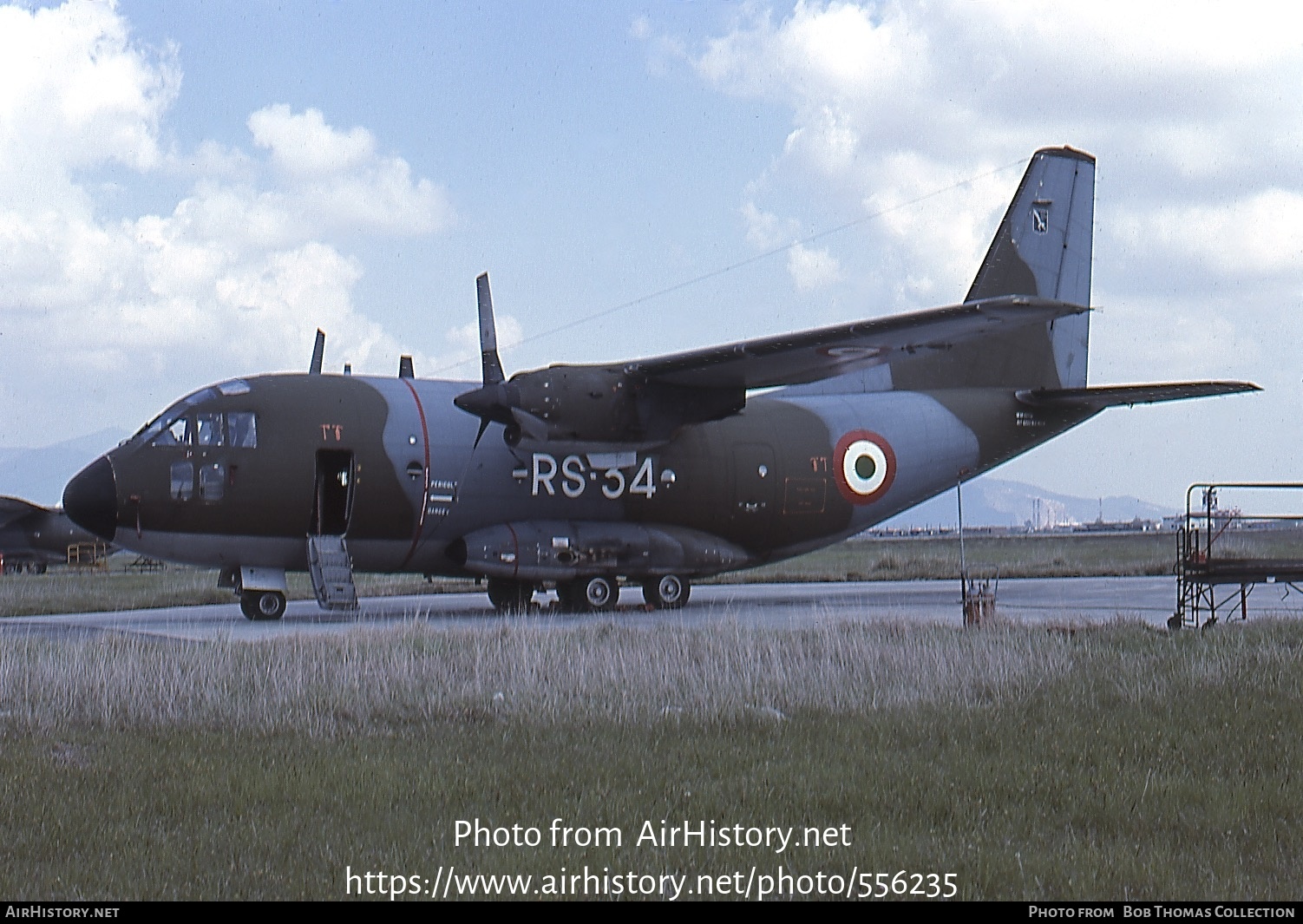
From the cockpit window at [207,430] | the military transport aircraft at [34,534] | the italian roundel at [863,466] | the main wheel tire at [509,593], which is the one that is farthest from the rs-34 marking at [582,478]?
the military transport aircraft at [34,534]

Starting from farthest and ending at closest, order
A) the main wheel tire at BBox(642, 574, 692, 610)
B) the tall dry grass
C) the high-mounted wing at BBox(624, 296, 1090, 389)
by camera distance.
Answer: the main wheel tire at BBox(642, 574, 692, 610) → the high-mounted wing at BBox(624, 296, 1090, 389) → the tall dry grass

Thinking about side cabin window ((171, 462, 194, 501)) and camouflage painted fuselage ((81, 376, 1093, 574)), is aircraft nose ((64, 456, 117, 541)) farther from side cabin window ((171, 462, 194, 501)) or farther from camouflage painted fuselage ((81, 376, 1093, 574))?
Result: side cabin window ((171, 462, 194, 501))

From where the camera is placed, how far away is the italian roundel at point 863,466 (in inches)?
966

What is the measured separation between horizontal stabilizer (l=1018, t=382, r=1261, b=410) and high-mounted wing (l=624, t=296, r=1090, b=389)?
5.37 metres

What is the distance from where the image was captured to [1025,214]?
27047 millimetres

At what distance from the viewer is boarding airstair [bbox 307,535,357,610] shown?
741 inches

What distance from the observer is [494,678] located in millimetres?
11398

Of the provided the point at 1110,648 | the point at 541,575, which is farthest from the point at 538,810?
the point at 541,575

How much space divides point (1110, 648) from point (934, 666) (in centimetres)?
283

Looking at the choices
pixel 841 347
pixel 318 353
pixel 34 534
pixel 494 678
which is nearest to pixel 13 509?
pixel 34 534

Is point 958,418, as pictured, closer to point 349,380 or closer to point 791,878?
point 349,380

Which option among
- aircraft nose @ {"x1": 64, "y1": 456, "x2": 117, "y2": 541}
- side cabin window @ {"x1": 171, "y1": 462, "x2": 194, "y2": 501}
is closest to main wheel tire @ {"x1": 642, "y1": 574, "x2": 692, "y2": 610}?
side cabin window @ {"x1": 171, "y1": 462, "x2": 194, "y2": 501}

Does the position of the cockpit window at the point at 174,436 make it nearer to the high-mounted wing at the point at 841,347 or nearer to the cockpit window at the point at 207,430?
the cockpit window at the point at 207,430

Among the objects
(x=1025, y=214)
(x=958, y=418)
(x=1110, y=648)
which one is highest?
(x=1025, y=214)
